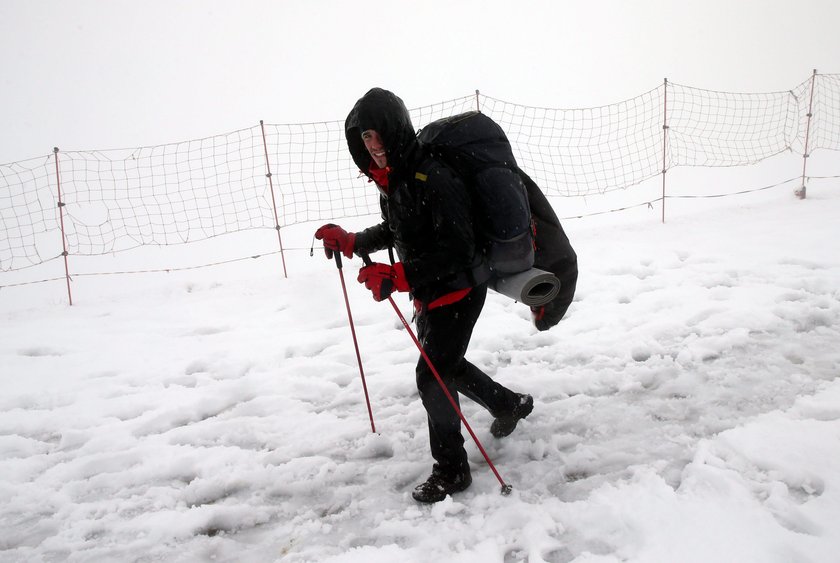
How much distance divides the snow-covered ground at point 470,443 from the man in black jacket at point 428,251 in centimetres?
42

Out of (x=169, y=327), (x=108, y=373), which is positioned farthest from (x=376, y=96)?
(x=169, y=327)

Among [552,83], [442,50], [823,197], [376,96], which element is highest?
[442,50]

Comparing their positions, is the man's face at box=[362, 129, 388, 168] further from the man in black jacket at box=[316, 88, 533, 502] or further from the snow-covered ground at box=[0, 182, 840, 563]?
the snow-covered ground at box=[0, 182, 840, 563]

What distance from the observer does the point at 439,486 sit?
9.43ft

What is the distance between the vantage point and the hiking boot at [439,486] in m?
2.85

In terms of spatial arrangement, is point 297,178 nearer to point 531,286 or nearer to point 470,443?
point 470,443

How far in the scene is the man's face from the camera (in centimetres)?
271

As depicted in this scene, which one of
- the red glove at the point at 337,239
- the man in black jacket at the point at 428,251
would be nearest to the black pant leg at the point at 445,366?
the man in black jacket at the point at 428,251

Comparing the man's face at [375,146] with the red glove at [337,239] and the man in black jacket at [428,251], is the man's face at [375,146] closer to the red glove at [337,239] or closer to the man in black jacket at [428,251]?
the man in black jacket at [428,251]

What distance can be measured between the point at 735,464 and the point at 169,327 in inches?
216

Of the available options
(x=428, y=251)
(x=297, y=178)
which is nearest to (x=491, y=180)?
(x=428, y=251)

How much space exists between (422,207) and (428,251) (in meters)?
0.23

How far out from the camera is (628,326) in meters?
4.82

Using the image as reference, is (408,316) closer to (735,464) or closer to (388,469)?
(388,469)
